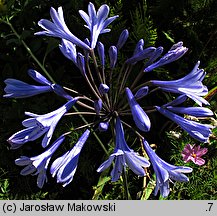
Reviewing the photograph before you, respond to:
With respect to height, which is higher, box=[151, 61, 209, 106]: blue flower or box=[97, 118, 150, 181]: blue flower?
box=[151, 61, 209, 106]: blue flower

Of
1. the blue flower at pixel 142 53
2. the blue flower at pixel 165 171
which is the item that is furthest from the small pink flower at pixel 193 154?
the blue flower at pixel 142 53

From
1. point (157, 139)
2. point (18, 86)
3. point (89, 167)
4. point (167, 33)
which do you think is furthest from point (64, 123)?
point (18, 86)

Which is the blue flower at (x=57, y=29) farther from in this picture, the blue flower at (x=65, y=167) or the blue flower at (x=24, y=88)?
the blue flower at (x=65, y=167)

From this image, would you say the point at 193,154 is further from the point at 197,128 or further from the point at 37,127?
the point at 37,127

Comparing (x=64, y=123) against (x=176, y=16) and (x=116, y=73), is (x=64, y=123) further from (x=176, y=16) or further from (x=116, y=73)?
(x=176, y=16)

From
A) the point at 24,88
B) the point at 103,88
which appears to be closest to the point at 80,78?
the point at 24,88

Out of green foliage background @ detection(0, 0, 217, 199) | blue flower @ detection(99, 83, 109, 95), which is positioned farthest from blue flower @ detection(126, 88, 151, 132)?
green foliage background @ detection(0, 0, 217, 199)

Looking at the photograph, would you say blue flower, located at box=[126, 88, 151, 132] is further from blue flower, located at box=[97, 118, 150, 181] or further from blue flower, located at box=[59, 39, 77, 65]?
blue flower, located at box=[59, 39, 77, 65]
